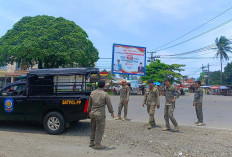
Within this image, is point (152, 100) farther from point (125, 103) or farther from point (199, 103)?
point (199, 103)

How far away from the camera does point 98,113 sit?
15.7 feet

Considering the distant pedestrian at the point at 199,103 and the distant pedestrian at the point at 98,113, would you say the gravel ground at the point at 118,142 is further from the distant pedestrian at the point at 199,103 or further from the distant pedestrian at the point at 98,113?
the distant pedestrian at the point at 199,103

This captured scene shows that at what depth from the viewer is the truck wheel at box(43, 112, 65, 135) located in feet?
19.3

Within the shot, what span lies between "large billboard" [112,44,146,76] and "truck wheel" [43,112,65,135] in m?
20.5

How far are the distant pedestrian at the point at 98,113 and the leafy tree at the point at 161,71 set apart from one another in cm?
3139

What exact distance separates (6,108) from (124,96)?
15.0ft

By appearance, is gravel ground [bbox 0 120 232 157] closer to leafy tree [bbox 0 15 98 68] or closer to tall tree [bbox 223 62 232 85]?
leafy tree [bbox 0 15 98 68]

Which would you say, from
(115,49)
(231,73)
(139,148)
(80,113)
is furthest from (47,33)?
(231,73)

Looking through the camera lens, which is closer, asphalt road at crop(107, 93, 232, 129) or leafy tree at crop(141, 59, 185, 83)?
asphalt road at crop(107, 93, 232, 129)

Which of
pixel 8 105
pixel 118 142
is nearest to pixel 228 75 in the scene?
pixel 118 142

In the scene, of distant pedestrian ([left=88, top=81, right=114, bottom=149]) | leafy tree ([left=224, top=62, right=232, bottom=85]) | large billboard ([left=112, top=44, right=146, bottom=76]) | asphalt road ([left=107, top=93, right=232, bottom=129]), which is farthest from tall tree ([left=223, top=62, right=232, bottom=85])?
distant pedestrian ([left=88, top=81, right=114, bottom=149])

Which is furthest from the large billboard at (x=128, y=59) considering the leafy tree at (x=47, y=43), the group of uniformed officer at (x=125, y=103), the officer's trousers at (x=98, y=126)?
the officer's trousers at (x=98, y=126)

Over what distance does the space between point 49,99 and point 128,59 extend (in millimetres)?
21606

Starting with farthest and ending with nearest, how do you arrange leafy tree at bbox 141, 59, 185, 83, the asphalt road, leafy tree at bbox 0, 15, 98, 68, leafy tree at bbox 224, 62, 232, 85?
1. leafy tree at bbox 224, 62, 232, 85
2. leafy tree at bbox 141, 59, 185, 83
3. leafy tree at bbox 0, 15, 98, 68
4. the asphalt road
